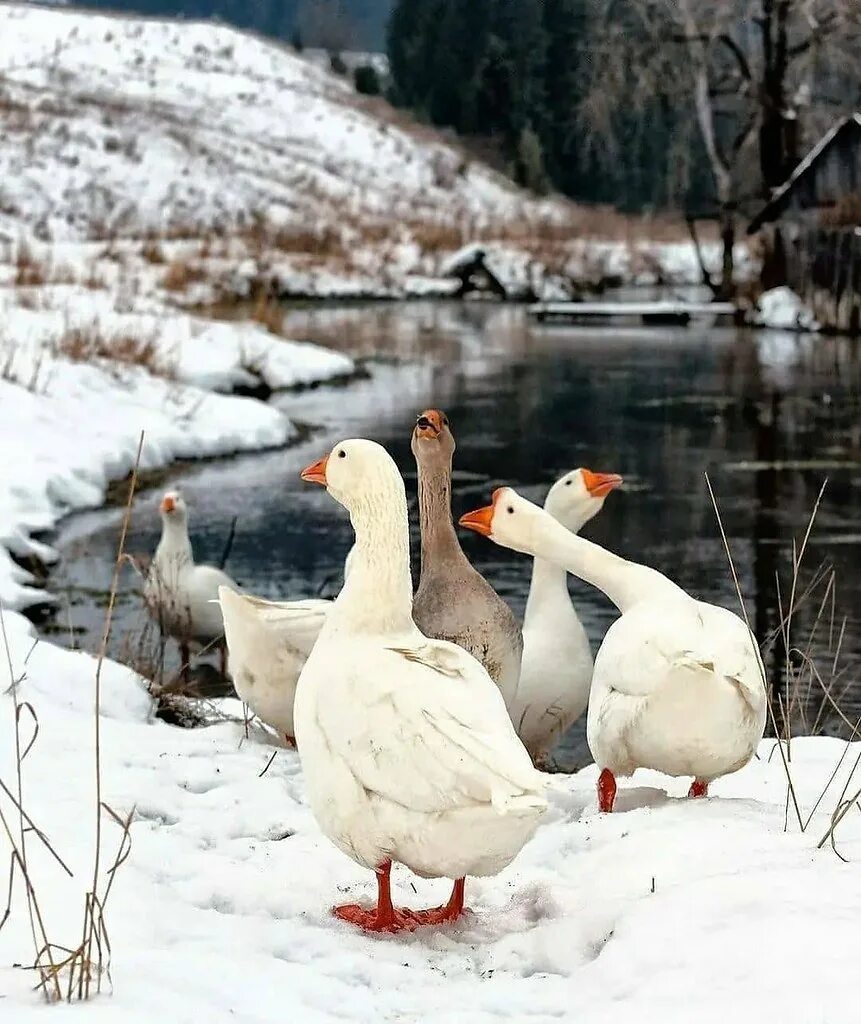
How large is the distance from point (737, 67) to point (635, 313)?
8846 millimetres

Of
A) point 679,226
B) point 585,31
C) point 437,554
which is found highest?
point 585,31

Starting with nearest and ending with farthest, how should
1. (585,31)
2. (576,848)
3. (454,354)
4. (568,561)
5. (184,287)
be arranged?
(576,848) < (568,561) < (454,354) < (184,287) < (585,31)

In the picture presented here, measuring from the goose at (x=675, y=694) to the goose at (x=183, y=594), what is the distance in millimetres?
3156

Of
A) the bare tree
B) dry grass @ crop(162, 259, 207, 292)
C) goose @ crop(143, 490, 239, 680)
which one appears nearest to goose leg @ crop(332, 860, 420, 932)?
goose @ crop(143, 490, 239, 680)

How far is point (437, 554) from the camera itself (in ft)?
15.8

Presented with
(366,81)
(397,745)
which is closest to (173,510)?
(397,745)

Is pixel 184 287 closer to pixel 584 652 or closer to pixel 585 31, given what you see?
pixel 584 652

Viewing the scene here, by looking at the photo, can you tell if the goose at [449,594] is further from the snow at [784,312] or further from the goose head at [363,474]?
the snow at [784,312]

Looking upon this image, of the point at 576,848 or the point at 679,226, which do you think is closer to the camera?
the point at 576,848

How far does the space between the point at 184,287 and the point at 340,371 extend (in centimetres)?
686

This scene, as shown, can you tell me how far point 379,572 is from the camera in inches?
135

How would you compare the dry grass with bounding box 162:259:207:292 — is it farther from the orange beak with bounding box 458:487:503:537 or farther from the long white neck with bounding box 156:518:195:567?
the orange beak with bounding box 458:487:503:537

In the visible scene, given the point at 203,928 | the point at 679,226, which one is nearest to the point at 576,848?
the point at 203,928

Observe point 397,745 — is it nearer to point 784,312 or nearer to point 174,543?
point 174,543
